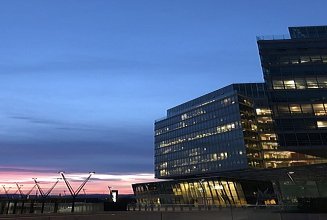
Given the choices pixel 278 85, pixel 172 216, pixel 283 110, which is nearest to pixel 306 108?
pixel 283 110

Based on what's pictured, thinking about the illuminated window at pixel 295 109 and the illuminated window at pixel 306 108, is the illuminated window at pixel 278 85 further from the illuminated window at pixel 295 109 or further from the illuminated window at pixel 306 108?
the illuminated window at pixel 306 108

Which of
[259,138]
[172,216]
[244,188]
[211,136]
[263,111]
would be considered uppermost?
[263,111]

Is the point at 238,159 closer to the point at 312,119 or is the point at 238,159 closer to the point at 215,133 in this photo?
the point at 215,133

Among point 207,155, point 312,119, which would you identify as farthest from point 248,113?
point 312,119

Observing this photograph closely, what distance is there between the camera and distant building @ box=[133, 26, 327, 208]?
2938 inches

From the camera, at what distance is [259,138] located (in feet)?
424

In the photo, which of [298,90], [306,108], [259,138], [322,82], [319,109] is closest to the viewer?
[319,109]

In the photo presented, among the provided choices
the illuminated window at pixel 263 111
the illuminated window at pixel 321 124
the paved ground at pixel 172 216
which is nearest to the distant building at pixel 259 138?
the illuminated window at pixel 321 124

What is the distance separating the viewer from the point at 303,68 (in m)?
81.5

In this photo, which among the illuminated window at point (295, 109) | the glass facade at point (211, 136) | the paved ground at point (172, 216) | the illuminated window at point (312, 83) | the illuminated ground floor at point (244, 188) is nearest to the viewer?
the paved ground at point (172, 216)

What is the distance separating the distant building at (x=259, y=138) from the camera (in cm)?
7462

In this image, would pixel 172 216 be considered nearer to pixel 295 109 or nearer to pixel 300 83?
pixel 295 109

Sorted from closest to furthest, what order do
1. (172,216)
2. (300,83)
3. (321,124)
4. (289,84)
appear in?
(172,216) → (321,124) → (289,84) → (300,83)

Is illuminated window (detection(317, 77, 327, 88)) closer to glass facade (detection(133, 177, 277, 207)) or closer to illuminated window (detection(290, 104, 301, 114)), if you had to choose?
illuminated window (detection(290, 104, 301, 114))
